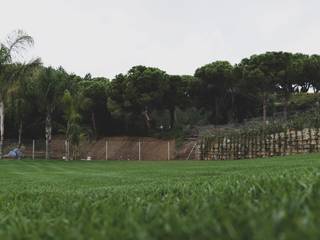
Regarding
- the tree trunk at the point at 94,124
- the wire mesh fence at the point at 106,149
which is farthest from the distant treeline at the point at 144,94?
the wire mesh fence at the point at 106,149

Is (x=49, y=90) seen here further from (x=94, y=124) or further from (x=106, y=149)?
(x=94, y=124)

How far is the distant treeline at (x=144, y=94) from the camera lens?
4203 centimetres

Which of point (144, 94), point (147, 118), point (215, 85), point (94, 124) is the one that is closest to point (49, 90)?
point (144, 94)

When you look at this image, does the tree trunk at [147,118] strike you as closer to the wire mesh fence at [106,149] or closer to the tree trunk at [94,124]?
the wire mesh fence at [106,149]

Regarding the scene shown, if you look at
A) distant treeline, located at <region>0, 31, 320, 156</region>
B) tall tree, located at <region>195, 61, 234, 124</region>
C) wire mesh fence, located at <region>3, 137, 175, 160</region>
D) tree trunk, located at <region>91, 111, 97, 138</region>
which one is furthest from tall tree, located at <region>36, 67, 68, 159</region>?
tall tree, located at <region>195, 61, 234, 124</region>

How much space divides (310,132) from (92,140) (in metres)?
27.1

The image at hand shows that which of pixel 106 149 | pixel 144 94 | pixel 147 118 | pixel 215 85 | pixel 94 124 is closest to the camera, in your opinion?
pixel 106 149

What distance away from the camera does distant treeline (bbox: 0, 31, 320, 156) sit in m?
42.0

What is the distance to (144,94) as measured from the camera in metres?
48.8

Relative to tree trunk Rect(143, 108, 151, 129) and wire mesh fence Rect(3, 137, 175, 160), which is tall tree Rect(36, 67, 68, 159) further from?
tree trunk Rect(143, 108, 151, 129)

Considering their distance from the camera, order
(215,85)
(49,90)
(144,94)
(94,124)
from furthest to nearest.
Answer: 1. (94,124)
2. (215,85)
3. (144,94)
4. (49,90)

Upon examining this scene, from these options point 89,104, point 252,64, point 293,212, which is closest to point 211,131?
point 252,64

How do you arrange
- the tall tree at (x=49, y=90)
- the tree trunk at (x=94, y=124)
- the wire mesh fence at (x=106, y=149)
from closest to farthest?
the tall tree at (x=49, y=90)
the wire mesh fence at (x=106, y=149)
the tree trunk at (x=94, y=124)

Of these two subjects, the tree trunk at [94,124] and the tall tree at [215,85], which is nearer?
the tall tree at [215,85]
